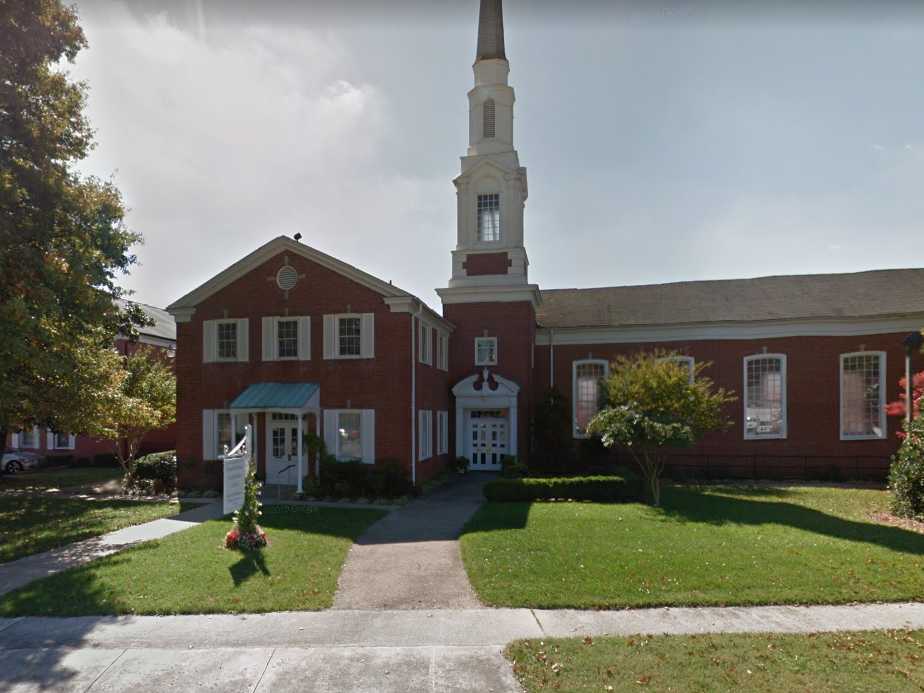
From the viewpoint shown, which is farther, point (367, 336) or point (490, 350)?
point (490, 350)

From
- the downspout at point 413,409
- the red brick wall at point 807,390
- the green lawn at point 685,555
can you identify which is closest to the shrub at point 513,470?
the downspout at point 413,409

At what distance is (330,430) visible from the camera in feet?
61.4

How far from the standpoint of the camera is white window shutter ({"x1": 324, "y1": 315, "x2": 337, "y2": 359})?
18922 mm

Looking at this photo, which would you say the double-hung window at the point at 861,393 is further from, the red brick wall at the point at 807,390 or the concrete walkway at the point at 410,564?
the concrete walkway at the point at 410,564

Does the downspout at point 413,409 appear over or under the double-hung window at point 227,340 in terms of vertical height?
under

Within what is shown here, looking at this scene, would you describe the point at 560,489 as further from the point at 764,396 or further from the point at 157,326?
the point at 157,326

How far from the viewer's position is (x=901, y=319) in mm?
22984

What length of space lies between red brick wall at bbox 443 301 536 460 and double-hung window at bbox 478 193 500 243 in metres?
3.25

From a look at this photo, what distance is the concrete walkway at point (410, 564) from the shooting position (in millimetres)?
8500

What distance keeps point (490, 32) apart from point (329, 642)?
26.4 m

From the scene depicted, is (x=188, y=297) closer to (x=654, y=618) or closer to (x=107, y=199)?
(x=107, y=199)

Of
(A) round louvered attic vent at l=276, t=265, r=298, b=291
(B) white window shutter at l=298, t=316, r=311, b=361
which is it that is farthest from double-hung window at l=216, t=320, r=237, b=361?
(B) white window shutter at l=298, t=316, r=311, b=361

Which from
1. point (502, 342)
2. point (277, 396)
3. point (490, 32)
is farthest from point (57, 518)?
point (490, 32)

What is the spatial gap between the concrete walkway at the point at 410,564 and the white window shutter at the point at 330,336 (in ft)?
19.6
